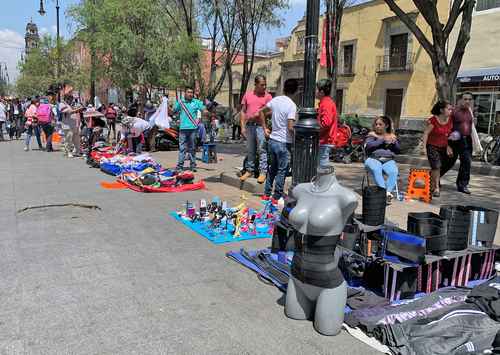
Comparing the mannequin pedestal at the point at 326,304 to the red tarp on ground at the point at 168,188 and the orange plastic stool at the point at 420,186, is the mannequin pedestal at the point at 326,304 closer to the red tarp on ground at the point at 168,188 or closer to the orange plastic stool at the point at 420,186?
the orange plastic stool at the point at 420,186

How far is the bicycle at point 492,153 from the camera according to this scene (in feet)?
39.9

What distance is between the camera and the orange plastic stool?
7.38 m

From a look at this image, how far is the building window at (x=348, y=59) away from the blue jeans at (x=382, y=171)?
70.7 feet

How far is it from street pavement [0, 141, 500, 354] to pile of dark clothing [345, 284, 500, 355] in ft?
0.68

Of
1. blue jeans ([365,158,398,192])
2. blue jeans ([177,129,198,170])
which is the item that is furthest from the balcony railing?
blue jeans ([365,158,398,192])

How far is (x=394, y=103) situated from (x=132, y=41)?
49.4 ft

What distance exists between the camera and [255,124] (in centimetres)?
773

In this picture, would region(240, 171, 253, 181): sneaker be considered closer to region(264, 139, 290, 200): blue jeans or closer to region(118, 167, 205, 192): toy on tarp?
region(118, 167, 205, 192): toy on tarp

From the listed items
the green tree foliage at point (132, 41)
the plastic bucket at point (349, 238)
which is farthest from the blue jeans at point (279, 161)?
the green tree foliage at point (132, 41)

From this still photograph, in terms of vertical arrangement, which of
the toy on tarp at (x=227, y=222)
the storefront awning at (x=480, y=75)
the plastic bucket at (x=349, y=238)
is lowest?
the toy on tarp at (x=227, y=222)

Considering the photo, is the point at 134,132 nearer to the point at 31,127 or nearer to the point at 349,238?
the point at 31,127

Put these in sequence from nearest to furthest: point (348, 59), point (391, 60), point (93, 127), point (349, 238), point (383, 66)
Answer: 1. point (349, 238)
2. point (93, 127)
3. point (391, 60)
4. point (383, 66)
5. point (348, 59)

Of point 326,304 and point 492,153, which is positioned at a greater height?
point 492,153

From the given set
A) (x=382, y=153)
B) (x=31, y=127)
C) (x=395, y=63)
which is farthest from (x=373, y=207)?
(x=395, y=63)
